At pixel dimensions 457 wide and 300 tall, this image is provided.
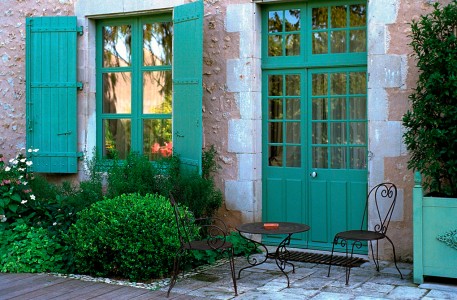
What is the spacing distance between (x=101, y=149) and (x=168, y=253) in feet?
8.98

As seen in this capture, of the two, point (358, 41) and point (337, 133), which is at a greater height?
point (358, 41)

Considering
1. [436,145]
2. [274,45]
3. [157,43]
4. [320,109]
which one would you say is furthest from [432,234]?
[157,43]

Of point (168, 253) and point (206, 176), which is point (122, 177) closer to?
point (206, 176)

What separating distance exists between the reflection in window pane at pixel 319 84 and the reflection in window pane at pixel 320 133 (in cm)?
33

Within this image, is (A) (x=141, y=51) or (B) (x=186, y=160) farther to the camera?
(A) (x=141, y=51)

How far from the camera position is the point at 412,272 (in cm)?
603

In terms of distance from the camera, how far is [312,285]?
5.65 metres

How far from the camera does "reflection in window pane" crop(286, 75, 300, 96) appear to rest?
23.6 ft

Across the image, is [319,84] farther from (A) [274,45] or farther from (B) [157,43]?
(B) [157,43]

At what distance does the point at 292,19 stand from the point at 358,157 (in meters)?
1.65

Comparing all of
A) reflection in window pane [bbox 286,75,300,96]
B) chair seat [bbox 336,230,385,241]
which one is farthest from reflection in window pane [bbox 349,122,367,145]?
chair seat [bbox 336,230,385,241]

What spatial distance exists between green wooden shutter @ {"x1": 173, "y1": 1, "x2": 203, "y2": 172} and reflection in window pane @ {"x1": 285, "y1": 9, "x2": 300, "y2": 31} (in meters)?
0.94

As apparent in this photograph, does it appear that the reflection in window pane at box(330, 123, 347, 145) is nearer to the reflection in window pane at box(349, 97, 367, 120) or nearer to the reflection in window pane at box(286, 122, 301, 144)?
the reflection in window pane at box(349, 97, 367, 120)

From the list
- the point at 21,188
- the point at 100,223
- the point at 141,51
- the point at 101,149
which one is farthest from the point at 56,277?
the point at 141,51
